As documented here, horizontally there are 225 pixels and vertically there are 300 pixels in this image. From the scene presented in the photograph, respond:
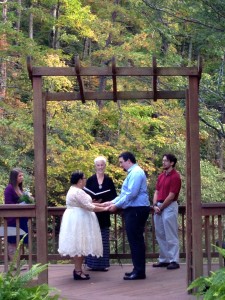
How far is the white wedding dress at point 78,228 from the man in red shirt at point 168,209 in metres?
1.10

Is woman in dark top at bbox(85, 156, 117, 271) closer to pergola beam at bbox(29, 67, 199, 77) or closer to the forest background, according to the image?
pergola beam at bbox(29, 67, 199, 77)

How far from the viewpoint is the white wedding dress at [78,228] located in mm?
8508

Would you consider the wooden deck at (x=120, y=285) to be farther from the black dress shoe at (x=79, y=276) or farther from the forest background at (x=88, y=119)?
the forest background at (x=88, y=119)

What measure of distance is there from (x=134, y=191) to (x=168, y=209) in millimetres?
990

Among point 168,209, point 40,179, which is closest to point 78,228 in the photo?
point 40,179

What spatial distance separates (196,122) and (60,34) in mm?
18101

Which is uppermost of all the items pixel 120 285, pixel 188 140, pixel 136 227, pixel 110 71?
pixel 110 71

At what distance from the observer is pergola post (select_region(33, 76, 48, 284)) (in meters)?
7.81

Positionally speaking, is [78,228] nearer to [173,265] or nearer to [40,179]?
[40,179]

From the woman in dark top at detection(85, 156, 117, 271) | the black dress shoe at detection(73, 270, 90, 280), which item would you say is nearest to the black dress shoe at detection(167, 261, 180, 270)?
the woman in dark top at detection(85, 156, 117, 271)

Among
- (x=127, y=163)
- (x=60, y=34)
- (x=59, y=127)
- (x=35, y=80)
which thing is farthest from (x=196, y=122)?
(x=60, y=34)

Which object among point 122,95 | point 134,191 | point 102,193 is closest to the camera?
point 134,191

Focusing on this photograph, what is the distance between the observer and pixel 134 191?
8.48 metres

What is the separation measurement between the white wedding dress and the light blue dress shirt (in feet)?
1.23
